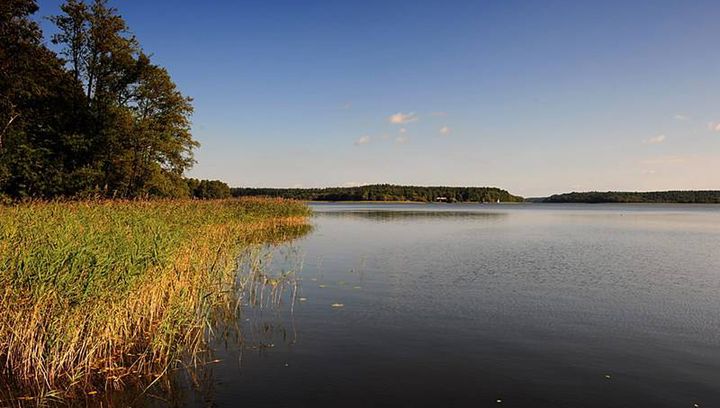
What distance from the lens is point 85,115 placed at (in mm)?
35094

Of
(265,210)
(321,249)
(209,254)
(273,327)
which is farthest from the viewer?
(265,210)

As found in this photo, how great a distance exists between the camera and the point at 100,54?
3606cm

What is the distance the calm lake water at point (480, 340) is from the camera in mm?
7500

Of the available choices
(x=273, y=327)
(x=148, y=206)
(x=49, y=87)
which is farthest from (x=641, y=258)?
(x=49, y=87)

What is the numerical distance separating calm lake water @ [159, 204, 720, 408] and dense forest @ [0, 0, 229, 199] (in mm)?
20458

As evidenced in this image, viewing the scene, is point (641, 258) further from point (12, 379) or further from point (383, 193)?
point (383, 193)

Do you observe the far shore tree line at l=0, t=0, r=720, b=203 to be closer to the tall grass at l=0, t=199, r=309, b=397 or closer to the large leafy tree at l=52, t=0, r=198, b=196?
the large leafy tree at l=52, t=0, r=198, b=196

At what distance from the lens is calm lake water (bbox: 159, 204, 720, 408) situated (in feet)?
24.6

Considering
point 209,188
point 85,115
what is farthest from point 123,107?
point 209,188

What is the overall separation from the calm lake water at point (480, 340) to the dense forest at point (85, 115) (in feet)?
67.1

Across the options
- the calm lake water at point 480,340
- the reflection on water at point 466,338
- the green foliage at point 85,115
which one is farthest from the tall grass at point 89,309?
the green foliage at point 85,115

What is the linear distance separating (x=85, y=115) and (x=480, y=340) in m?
34.5

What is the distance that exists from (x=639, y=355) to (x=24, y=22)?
33.8 meters

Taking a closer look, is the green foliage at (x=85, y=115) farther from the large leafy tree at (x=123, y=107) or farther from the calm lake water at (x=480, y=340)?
the calm lake water at (x=480, y=340)
